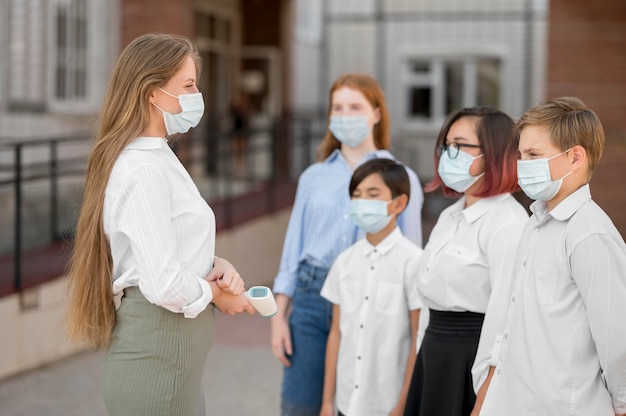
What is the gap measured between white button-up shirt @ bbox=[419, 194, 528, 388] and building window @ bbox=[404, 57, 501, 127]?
2112 cm

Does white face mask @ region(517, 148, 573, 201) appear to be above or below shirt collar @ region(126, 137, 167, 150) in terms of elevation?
below

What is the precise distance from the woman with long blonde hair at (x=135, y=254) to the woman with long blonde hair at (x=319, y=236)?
1.23 metres

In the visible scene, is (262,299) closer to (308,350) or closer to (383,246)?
(383,246)

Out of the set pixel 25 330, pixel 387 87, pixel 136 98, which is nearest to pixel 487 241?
pixel 136 98

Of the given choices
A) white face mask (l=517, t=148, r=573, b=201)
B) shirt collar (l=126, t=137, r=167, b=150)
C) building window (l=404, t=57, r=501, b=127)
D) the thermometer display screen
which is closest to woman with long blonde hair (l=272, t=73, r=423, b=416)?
the thermometer display screen

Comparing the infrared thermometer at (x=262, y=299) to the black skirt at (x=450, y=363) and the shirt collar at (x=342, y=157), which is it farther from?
the shirt collar at (x=342, y=157)

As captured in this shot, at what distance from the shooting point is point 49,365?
26.3 feet

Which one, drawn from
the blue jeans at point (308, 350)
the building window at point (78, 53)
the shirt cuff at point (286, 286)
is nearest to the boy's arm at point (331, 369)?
the blue jeans at point (308, 350)

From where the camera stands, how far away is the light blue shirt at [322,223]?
4.52 metres

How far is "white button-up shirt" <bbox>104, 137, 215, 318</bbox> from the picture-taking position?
301 centimetres

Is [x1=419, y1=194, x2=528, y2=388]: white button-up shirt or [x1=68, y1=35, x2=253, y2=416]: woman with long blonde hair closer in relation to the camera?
[x1=68, y1=35, x2=253, y2=416]: woman with long blonde hair

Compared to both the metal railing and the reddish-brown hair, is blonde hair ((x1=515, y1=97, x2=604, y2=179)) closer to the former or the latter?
the reddish-brown hair

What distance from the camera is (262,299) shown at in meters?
3.29

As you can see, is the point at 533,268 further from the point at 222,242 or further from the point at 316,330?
the point at 222,242
